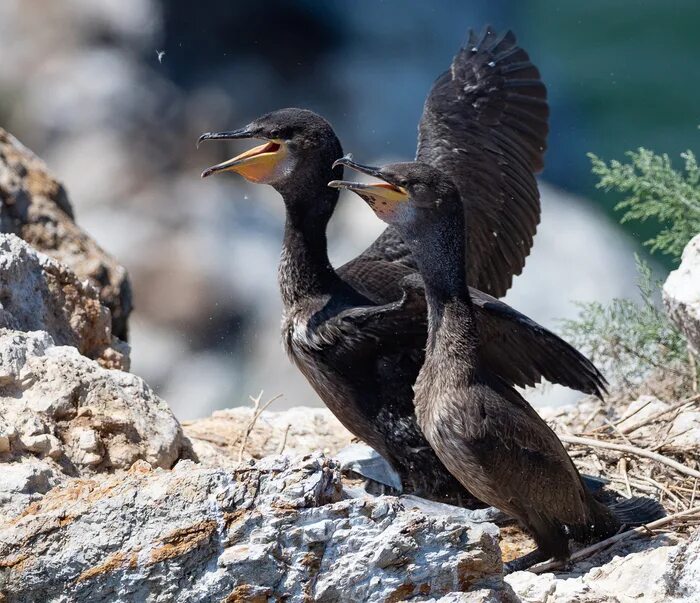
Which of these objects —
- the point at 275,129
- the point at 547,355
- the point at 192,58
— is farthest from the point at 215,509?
the point at 192,58

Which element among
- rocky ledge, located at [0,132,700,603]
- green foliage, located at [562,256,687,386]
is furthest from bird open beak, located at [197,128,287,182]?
green foliage, located at [562,256,687,386]

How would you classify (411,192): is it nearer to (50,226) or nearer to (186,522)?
(186,522)

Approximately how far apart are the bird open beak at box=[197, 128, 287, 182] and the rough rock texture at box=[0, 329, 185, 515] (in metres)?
1.05

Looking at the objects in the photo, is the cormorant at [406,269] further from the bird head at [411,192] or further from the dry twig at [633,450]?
the dry twig at [633,450]

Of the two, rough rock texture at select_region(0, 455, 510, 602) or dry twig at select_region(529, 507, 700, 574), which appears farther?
dry twig at select_region(529, 507, 700, 574)

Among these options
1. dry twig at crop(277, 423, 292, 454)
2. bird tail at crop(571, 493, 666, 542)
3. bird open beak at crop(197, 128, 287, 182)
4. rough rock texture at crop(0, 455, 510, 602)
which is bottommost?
rough rock texture at crop(0, 455, 510, 602)

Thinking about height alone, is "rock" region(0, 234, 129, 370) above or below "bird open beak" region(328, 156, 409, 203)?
above

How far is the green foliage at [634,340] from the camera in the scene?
232 inches

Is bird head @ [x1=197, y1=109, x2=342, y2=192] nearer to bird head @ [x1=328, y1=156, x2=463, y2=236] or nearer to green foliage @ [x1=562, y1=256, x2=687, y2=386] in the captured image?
bird head @ [x1=328, y1=156, x2=463, y2=236]

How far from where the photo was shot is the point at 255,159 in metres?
4.62

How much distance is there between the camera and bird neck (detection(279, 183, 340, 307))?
4.61 meters

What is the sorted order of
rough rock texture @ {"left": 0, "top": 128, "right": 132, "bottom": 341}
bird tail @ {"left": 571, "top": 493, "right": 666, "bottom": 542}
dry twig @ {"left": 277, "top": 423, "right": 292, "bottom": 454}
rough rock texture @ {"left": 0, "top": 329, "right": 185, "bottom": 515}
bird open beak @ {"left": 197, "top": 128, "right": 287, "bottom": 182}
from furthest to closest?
rough rock texture @ {"left": 0, "top": 128, "right": 132, "bottom": 341} → dry twig @ {"left": 277, "top": 423, "right": 292, "bottom": 454} → bird open beak @ {"left": 197, "top": 128, "right": 287, "bottom": 182} → bird tail @ {"left": 571, "top": 493, "right": 666, "bottom": 542} → rough rock texture @ {"left": 0, "top": 329, "right": 185, "bottom": 515}

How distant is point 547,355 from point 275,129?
1.38 m

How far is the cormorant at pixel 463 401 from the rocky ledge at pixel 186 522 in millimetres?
165
